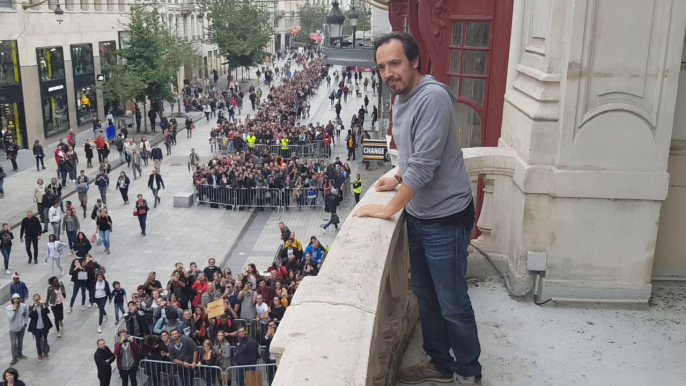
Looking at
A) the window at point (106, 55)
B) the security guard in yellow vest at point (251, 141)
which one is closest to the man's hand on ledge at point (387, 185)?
the security guard in yellow vest at point (251, 141)

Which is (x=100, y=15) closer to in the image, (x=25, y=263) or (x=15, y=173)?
(x=15, y=173)

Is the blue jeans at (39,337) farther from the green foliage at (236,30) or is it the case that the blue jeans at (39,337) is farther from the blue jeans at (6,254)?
the green foliage at (236,30)

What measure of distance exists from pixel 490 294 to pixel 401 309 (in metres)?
1.37

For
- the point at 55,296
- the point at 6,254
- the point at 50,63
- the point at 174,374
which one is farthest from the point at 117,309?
the point at 50,63

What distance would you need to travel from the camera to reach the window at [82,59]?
39.5 meters

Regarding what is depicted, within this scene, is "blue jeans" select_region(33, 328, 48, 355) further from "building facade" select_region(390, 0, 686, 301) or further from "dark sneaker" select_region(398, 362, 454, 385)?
"dark sneaker" select_region(398, 362, 454, 385)

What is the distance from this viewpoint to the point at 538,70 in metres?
4.95

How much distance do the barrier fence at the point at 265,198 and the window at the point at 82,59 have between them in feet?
62.0

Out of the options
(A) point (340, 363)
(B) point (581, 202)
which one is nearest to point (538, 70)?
(B) point (581, 202)

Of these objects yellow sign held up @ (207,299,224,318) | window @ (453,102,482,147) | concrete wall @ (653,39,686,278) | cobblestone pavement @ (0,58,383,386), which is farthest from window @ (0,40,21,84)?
concrete wall @ (653,39,686,278)

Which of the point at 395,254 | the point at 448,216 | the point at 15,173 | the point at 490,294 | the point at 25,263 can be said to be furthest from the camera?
the point at 15,173

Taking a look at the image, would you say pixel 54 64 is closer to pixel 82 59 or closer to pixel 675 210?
pixel 82 59

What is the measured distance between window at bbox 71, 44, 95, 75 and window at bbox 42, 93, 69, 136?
2.42 m

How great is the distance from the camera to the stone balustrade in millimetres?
2262
